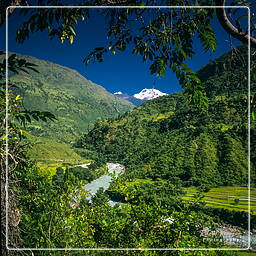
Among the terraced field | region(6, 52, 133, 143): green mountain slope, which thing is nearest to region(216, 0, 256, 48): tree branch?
region(6, 52, 133, 143): green mountain slope

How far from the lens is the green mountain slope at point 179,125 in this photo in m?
1.61

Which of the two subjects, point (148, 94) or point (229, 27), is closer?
point (229, 27)

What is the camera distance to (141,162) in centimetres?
482

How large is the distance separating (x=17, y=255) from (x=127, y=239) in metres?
1.76

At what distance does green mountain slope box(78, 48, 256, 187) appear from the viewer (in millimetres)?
1607

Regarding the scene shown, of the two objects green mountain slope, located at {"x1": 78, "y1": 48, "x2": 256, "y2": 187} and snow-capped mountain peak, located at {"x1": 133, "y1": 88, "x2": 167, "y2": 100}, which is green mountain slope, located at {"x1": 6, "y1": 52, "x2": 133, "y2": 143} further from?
snow-capped mountain peak, located at {"x1": 133, "y1": 88, "x2": 167, "y2": 100}

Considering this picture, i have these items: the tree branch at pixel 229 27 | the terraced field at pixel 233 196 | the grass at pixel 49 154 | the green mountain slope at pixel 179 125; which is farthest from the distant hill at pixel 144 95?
the grass at pixel 49 154

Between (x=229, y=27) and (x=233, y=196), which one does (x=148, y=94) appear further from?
(x=233, y=196)

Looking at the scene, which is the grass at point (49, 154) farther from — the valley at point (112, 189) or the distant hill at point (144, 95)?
the distant hill at point (144, 95)

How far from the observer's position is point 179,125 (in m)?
4.93

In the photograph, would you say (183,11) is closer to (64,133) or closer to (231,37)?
(231,37)

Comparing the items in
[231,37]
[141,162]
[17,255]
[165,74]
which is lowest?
[17,255]

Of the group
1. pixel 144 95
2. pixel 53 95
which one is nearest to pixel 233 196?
pixel 144 95

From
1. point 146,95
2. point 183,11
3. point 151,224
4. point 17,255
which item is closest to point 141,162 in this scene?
point 151,224
